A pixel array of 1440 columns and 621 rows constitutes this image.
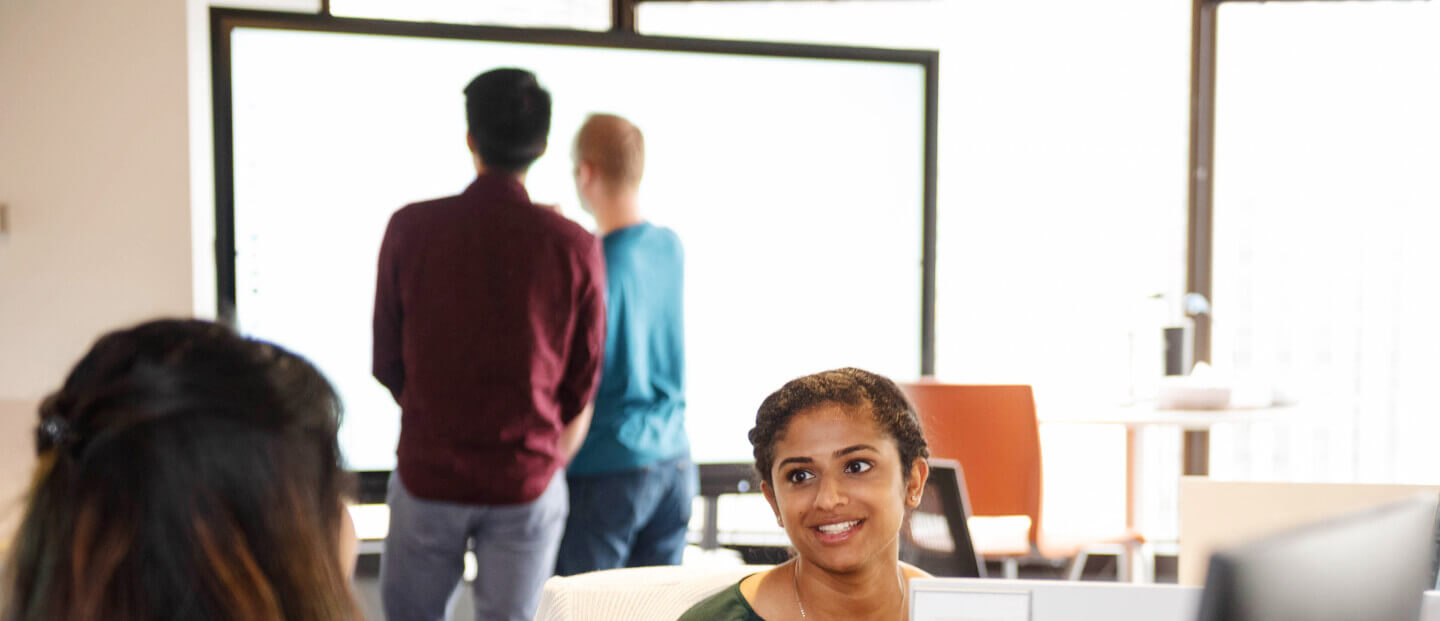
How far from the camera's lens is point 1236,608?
62cm

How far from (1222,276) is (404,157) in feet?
9.83

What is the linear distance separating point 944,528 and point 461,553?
93 cm

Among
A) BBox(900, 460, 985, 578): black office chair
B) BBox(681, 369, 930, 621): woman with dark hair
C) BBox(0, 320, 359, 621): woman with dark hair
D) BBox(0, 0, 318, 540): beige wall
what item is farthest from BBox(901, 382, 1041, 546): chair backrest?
BBox(0, 320, 359, 621): woman with dark hair

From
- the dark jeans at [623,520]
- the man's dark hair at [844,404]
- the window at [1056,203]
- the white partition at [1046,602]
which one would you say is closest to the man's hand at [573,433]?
the dark jeans at [623,520]

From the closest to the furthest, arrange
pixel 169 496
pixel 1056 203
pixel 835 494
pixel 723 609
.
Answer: pixel 169 496 < pixel 723 609 < pixel 835 494 < pixel 1056 203

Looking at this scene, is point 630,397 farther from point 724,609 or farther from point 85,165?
point 85,165

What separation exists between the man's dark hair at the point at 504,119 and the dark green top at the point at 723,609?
100cm

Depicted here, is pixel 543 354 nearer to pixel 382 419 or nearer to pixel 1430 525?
pixel 382 419

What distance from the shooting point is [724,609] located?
148cm

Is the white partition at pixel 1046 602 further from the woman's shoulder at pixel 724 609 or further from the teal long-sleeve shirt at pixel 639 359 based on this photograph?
the teal long-sleeve shirt at pixel 639 359

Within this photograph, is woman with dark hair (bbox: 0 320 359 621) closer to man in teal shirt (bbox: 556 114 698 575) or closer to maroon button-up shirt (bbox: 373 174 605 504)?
maroon button-up shirt (bbox: 373 174 605 504)

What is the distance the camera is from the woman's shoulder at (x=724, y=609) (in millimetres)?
1468

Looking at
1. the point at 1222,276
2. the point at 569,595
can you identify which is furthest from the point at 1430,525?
the point at 1222,276

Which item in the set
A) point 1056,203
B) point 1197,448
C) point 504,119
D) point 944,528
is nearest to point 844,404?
point 944,528
